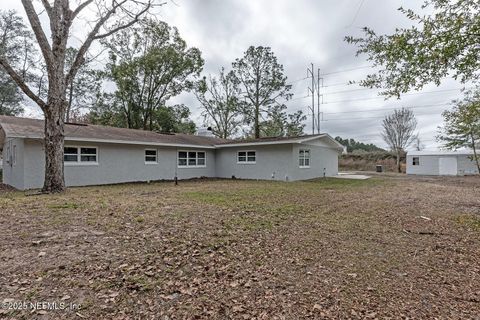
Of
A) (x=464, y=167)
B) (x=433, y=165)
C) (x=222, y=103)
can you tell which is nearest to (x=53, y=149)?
(x=222, y=103)

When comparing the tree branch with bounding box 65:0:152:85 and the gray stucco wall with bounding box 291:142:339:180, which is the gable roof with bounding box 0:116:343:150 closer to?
the gray stucco wall with bounding box 291:142:339:180

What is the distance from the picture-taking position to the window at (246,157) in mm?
17795

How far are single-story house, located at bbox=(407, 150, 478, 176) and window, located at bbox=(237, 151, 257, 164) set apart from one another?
21378 millimetres

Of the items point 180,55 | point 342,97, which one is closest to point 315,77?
point 342,97

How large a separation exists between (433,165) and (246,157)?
2202 cm

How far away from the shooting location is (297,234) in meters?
4.86

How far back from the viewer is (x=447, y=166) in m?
26.9

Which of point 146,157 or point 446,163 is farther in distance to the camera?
point 446,163

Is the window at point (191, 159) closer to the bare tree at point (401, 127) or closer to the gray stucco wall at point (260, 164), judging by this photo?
the gray stucco wall at point (260, 164)

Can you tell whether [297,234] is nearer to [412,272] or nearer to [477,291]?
[412,272]

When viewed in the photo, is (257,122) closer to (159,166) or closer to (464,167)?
(159,166)

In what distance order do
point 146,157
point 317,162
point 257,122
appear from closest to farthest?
point 146,157 → point 317,162 → point 257,122

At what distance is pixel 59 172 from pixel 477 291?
11.2 m

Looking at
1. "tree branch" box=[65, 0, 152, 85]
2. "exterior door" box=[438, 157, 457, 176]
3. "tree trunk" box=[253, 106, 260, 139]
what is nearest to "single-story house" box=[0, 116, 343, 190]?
"tree branch" box=[65, 0, 152, 85]
